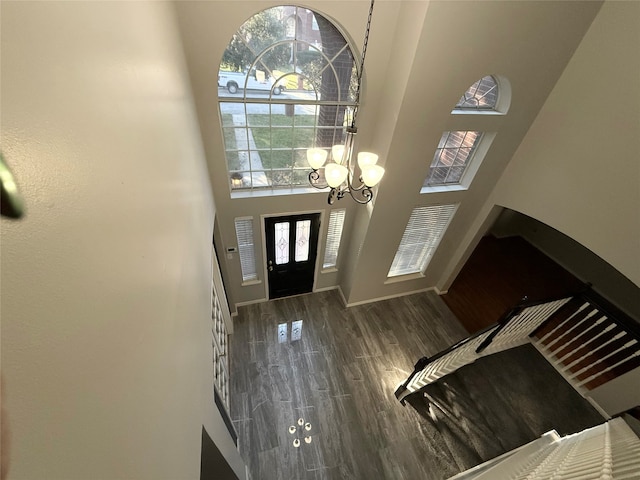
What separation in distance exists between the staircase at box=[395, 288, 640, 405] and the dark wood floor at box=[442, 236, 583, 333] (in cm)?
70

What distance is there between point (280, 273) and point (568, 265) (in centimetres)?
669

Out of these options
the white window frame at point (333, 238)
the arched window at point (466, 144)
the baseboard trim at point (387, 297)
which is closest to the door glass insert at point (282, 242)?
the white window frame at point (333, 238)

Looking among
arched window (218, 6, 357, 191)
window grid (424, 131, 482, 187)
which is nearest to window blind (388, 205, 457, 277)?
window grid (424, 131, 482, 187)

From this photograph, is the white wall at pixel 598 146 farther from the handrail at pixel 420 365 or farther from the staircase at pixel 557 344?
the handrail at pixel 420 365

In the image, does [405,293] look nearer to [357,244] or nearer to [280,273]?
[357,244]

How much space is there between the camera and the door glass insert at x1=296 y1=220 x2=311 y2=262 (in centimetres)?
430

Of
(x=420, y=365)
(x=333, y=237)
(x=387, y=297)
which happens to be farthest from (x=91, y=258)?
(x=387, y=297)

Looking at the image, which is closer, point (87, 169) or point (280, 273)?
point (87, 169)

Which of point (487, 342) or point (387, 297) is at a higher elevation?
point (387, 297)

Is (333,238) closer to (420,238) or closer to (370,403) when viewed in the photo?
(420,238)

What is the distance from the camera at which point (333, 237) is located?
15.2 feet

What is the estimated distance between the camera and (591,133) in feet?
9.73

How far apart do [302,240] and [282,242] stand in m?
0.33

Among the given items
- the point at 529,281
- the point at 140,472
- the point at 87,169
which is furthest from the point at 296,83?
the point at 529,281
